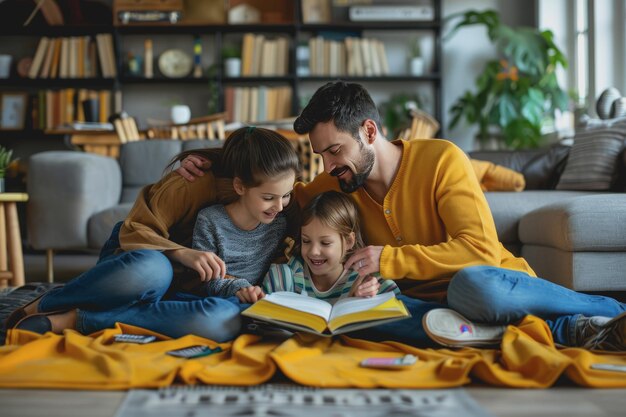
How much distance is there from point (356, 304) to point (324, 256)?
302mm

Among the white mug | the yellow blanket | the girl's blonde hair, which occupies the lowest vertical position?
the yellow blanket

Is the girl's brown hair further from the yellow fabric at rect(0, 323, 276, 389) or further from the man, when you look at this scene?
the yellow fabric at rect(0, 323, 276, 389)

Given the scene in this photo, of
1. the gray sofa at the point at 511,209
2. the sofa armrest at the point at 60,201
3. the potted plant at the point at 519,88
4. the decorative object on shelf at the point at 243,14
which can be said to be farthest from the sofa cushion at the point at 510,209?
the decorative object on shelf at the point at 243,14

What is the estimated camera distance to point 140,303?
1793mm

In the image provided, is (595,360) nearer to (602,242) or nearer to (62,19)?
(602,242)

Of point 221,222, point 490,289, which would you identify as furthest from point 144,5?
point 490,289

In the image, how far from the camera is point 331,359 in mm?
1505

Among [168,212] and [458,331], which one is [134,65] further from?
[458,331]

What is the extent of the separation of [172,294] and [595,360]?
1069 millimetres

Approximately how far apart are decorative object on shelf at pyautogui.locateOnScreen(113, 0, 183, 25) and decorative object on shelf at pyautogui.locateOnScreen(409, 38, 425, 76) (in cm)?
183

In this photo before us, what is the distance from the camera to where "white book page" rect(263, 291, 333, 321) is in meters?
1.56

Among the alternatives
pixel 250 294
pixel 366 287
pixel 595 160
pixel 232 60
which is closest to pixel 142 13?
pixel 232 60

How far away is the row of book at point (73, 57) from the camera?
213 inches

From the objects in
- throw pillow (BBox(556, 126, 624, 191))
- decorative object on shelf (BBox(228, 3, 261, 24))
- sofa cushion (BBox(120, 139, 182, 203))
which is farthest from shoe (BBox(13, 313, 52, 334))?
decorative object on shelf (BBox(228, 3, 261, 24))
